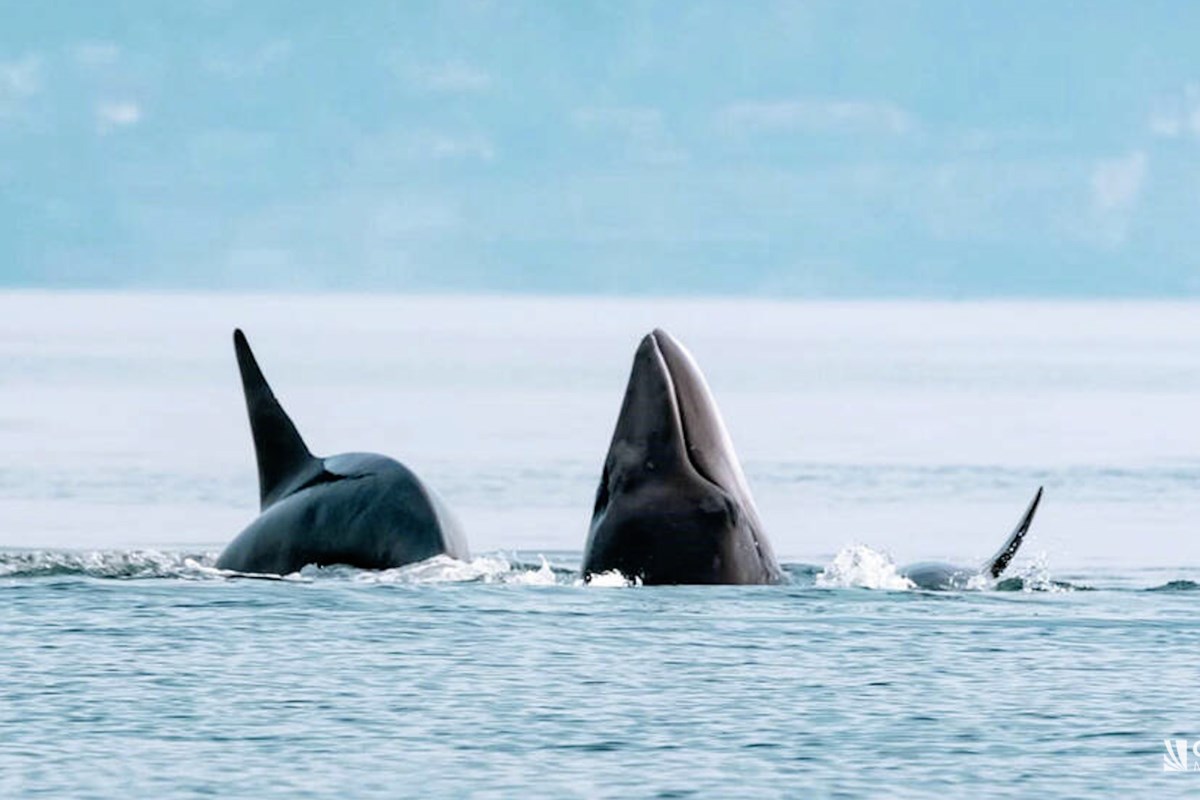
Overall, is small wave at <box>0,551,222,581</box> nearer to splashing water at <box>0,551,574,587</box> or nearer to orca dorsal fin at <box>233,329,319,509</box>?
splashing water at <box>0,551,574,587</box>

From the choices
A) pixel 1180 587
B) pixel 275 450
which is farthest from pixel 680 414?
pixel 1180 587

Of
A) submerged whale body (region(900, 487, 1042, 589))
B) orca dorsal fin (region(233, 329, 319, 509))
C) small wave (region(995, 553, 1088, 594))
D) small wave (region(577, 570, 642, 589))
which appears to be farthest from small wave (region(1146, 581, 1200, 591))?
orca dorsal fin (region(233, 329, 319, 509))

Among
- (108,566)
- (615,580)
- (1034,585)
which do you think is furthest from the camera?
(108,566)

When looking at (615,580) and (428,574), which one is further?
(428,574)

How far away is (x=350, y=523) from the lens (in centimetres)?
2114

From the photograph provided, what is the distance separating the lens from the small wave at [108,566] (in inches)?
863

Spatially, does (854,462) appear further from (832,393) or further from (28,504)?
(832,393)

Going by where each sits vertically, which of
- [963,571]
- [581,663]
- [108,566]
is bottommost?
[581,663]

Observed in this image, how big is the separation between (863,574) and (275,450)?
4.31 meters

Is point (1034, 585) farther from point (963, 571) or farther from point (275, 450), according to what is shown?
point (275, 450)

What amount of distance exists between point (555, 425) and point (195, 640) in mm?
39248

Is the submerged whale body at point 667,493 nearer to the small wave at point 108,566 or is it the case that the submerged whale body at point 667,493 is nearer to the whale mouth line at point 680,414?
the whale mouth line at point 680,414

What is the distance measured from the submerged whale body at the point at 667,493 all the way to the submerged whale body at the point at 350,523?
6.20 ft

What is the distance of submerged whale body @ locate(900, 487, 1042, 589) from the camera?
2214 cm
